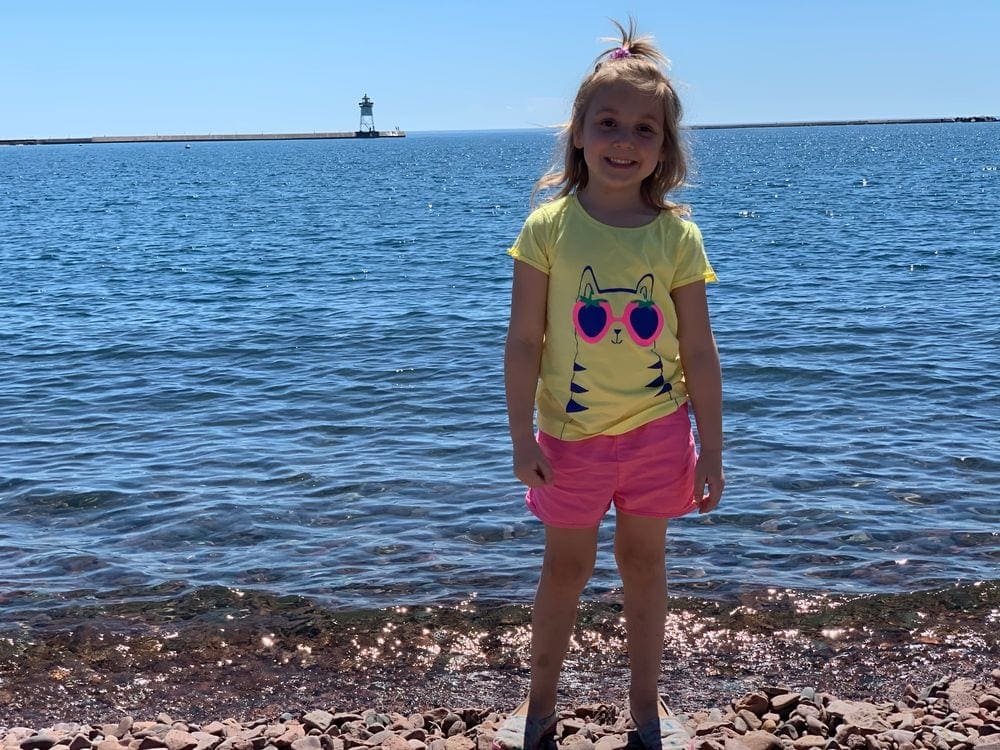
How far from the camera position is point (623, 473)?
360 cm

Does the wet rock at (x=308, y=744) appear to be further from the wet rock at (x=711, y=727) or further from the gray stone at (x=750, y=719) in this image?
the gray stone at (x=750, y=719)

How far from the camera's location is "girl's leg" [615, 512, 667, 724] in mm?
3742

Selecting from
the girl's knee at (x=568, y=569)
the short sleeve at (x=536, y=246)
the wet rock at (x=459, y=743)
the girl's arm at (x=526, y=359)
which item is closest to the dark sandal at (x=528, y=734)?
the wet rock at (x=459, y=743)

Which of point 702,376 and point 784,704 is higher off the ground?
point 702,376

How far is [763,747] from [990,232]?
87.7ft

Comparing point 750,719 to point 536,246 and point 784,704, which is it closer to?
point 784,704

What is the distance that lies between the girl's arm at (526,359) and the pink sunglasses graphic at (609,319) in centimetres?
13

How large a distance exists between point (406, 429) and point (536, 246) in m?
6.55

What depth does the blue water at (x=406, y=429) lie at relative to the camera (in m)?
6.70

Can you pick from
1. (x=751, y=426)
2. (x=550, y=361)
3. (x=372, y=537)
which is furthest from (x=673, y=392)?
(x=751, y=426)

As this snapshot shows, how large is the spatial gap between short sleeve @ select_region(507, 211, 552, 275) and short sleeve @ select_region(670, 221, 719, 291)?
0.41 metres

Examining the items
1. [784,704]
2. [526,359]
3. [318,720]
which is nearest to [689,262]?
[526,359]

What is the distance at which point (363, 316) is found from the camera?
16.9 meters

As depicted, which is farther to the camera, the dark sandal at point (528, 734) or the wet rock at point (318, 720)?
the wet rock at point (318, 720)
